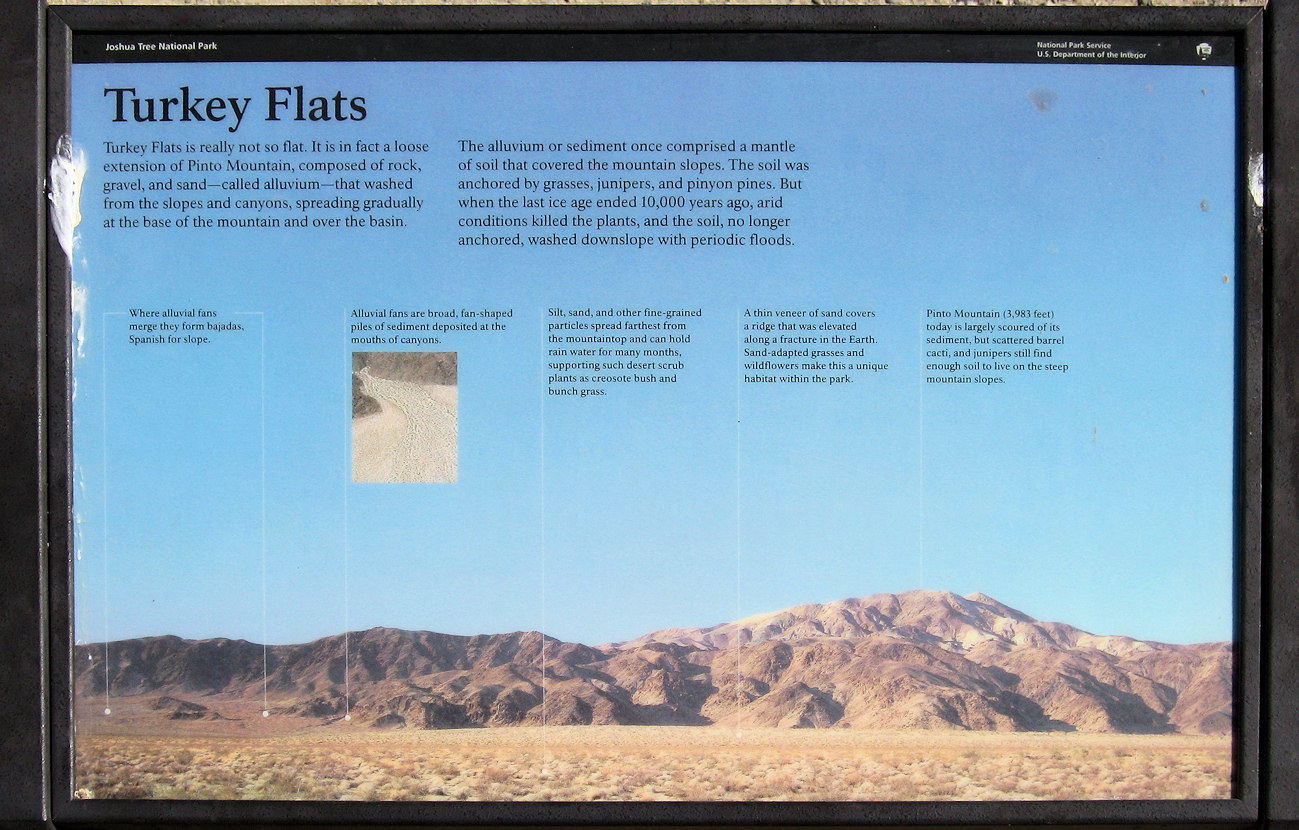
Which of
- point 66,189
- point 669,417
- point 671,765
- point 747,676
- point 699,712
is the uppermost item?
point 66,189

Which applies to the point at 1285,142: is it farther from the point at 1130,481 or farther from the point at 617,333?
the point at 617,333

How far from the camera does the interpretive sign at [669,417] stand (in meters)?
3.53

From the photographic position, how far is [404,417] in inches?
138

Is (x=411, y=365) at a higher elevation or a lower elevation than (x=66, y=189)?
lower

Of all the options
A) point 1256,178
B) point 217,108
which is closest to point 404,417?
point 217,108

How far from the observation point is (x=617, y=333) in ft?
11.6

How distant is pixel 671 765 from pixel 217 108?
7.48ft

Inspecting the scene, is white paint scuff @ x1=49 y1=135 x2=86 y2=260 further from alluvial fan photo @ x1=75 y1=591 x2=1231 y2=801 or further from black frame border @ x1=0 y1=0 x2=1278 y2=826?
alluvial fan photo @ x1=75 y1=591 x2=1231 y2=801

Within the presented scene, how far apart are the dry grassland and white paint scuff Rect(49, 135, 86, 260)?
1.45 m

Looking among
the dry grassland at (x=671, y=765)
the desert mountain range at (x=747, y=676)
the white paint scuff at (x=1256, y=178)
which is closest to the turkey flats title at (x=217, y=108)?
the desert mountain range at (x=747, y=676)

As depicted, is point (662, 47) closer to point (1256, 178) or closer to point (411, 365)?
point (411, 365)

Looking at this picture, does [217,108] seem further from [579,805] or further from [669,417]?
[579,805]

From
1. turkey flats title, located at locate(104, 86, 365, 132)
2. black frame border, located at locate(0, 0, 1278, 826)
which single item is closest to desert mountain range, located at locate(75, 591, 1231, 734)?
black frame border, located at locate(0, 0, 1278, 826)

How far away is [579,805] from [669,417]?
1.13m
